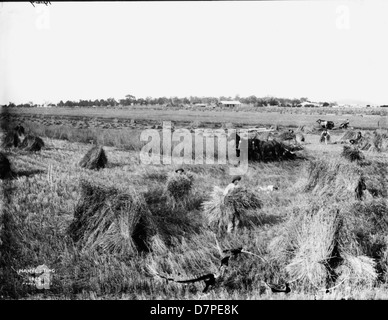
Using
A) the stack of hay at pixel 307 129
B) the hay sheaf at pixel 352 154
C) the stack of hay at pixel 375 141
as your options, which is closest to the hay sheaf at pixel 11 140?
the stack of hay at pixel 307 129

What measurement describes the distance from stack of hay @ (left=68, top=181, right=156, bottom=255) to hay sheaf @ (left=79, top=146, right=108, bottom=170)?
3.75 ft

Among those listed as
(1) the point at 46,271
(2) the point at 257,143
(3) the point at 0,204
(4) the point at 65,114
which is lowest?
(1) the point at 46,271

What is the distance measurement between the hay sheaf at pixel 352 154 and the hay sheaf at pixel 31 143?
4.86 m

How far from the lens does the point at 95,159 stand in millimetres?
5570

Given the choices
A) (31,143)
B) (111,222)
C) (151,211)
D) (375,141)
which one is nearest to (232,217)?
(151,211)

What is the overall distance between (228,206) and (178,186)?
81 cm

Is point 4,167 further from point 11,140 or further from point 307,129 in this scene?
point 307,129

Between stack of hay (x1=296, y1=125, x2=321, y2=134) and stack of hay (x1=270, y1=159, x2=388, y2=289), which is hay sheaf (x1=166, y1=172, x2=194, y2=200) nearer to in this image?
stack of hay (x1=270, y1=159, x2=388, y2=289)

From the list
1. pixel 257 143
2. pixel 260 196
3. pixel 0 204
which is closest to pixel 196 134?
pixel 257 143

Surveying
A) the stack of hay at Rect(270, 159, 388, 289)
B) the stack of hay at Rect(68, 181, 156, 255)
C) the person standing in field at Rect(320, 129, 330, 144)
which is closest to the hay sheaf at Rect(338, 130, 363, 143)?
the person standing in field at Rect(320, 129, 330, 144)

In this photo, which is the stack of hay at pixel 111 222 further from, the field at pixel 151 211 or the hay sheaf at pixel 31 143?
the hay sheaf at pixel 31 143
